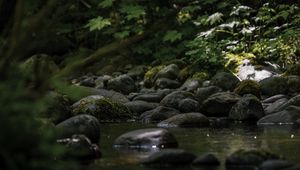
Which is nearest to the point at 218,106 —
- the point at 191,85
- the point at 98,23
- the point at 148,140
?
the point at 191,85

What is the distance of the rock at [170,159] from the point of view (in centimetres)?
389

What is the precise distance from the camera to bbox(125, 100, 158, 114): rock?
26.8 ft

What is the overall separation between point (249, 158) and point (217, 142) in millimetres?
1353

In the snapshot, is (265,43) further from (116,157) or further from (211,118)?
(116,157)

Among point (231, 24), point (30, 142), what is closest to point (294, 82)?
point (231, 24)

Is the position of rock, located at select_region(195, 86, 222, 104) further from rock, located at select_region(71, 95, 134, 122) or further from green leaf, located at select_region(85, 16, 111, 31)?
green leaf, located at select_region(85, 16, 111, 31)

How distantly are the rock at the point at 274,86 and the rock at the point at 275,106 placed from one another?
3.80 feet

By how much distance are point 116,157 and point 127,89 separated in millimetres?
6441

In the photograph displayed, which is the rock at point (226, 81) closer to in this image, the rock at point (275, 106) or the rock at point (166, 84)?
the rock at point (166, 84)

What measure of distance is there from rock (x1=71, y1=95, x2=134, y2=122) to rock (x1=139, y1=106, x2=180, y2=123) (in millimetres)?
323

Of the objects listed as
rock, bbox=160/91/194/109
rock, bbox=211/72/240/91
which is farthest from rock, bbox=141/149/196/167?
rock, bbox=211/72/240/91

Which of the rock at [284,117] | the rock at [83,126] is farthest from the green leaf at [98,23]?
the rock at [83,126]

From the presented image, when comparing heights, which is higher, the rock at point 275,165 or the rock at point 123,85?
the rock at point 123,85

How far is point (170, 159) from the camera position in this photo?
3.91m
